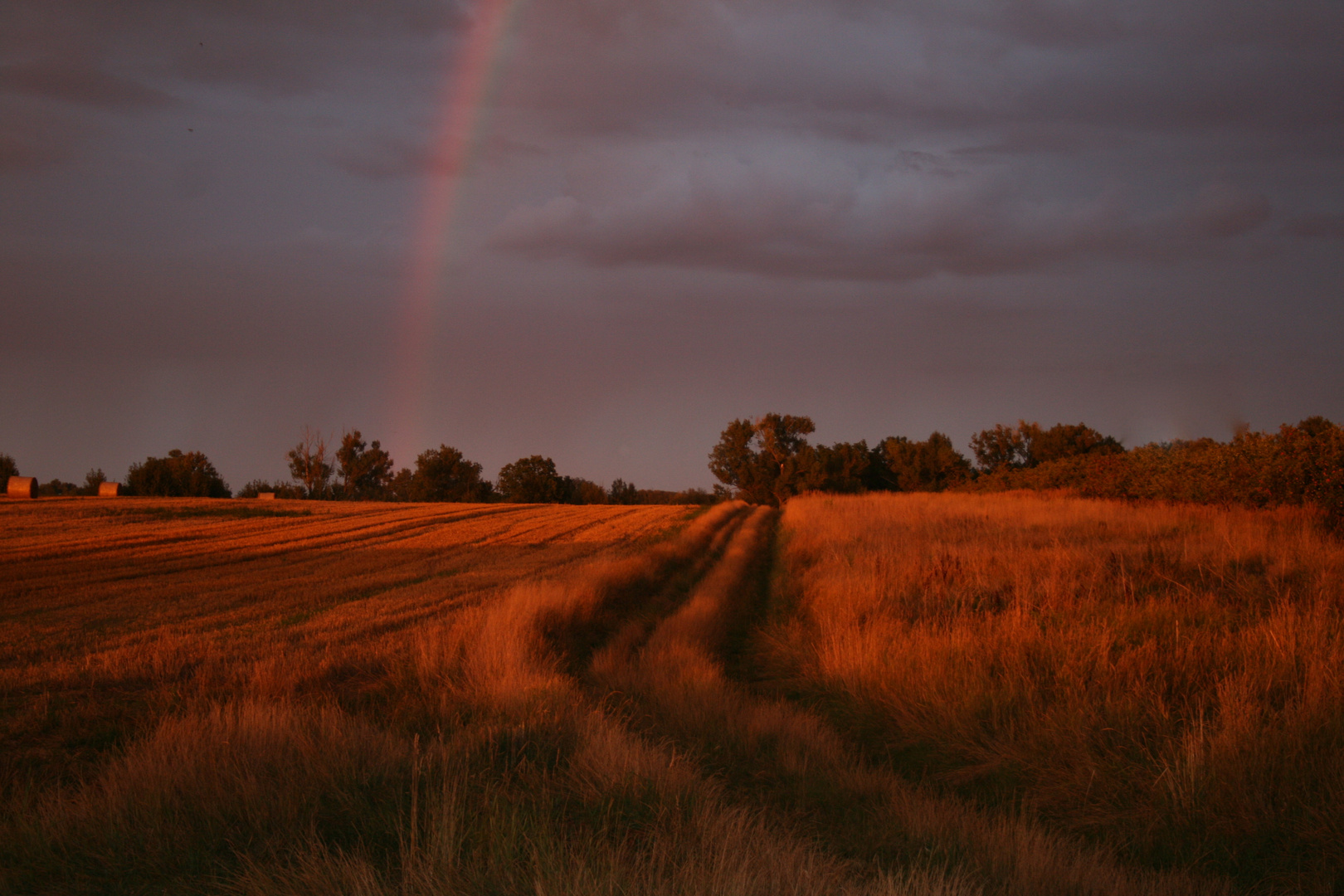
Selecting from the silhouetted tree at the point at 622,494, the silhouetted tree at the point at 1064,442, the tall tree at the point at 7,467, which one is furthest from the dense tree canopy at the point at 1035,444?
the tall tree at the point at 7,467

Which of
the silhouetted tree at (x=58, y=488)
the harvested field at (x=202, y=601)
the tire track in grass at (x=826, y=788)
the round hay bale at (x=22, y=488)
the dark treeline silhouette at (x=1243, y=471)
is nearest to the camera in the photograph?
the tire track in grass at (x=826, y=788)

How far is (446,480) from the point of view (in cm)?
8181

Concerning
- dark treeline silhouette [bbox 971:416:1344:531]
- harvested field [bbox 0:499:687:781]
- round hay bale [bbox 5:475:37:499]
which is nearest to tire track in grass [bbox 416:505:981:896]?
harvested field [bbox 0:499:687:781]

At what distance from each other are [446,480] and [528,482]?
34.9 ft

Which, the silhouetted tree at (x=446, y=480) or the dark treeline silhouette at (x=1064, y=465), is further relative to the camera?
the silhouetted tree at (x=446, y=480)

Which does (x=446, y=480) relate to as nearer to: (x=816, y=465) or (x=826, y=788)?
(x=816, y=465)

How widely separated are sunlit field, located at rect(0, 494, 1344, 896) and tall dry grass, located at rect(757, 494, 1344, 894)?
0.03m

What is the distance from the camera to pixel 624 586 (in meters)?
14.3

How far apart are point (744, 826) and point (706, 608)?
8500 millimetres

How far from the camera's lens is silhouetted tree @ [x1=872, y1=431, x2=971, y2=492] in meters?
74.8

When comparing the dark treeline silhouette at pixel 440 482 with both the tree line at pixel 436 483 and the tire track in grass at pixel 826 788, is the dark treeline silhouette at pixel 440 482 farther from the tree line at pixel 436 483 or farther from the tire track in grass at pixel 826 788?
the tire track in grass at pixel 826 788

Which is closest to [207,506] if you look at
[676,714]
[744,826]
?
[676,714]

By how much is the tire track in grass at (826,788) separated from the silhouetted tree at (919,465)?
218ft

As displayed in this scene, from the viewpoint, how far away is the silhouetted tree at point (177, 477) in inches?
2311
